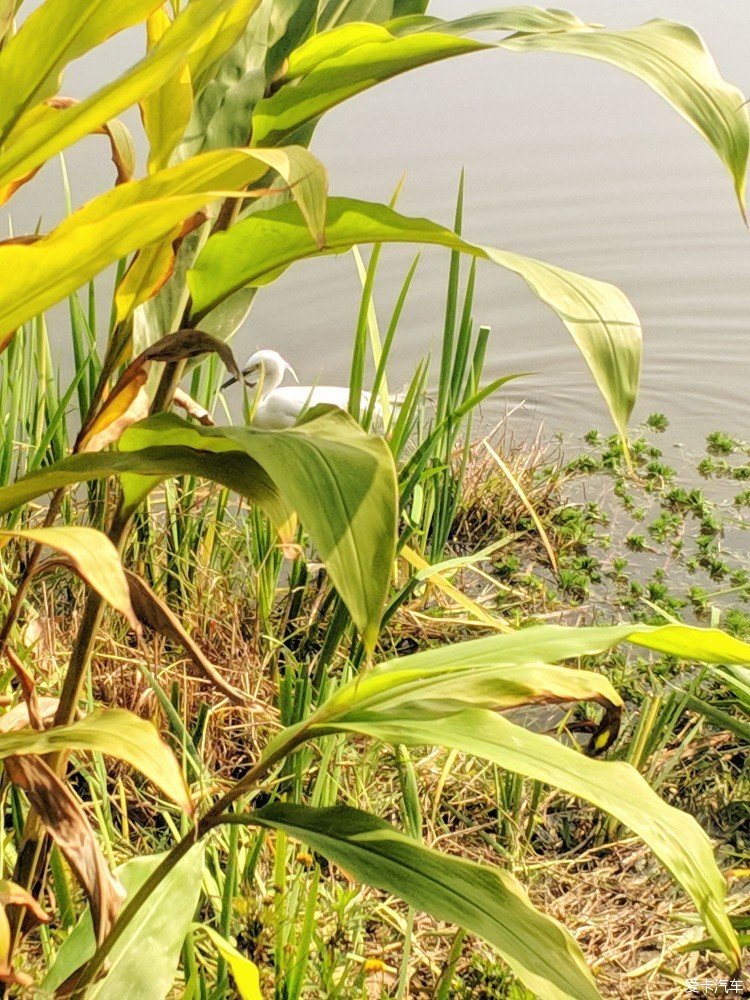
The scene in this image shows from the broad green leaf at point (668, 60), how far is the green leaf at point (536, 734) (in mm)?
289

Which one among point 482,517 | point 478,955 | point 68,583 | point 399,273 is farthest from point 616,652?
point 399,273

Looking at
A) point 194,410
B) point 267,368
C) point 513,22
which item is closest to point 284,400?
point 267,368

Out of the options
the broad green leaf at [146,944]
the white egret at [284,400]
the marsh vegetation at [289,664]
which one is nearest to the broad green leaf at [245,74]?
the marsh vegetation at [289,664]

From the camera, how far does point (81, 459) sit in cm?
62

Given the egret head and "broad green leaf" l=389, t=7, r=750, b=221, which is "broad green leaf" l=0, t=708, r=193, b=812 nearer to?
"broad green leaf" l=389, t=7, r=750, b=221

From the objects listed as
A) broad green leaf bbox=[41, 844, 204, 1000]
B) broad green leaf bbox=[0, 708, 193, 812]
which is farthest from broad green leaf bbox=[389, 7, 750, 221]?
broad green leaf bbox=[41, 844, 204, 1000]

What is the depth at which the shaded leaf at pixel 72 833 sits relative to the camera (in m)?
0.66

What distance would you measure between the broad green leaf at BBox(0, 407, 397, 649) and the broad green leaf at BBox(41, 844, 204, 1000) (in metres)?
0.37

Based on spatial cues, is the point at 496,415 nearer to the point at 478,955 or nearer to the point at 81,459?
the point at 478,955

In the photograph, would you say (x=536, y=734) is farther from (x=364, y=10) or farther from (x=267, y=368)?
(x=267, y=368)

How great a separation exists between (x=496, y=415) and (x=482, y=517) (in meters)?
0.55

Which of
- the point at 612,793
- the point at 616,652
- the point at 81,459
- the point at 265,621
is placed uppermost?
the point at 81,459

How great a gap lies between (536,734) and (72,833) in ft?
0.96

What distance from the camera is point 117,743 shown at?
0.63 m
